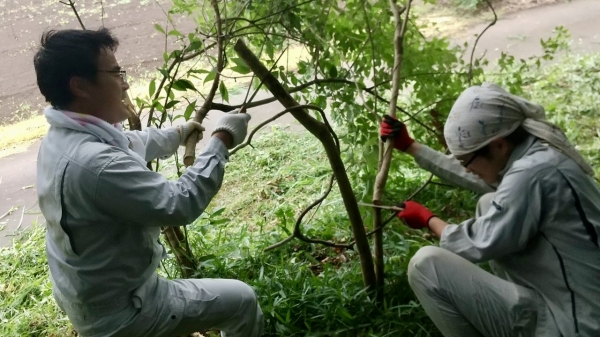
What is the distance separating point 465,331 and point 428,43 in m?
1.40

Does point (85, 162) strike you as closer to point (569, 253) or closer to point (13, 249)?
point (569, 253)

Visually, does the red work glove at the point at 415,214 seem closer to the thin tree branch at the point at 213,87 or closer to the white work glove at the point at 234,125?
the white work glove at the point at 234,125

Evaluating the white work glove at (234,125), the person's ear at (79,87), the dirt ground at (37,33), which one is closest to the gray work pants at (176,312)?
the white work glove at (234,125)

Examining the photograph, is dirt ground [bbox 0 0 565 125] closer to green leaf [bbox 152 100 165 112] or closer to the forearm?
green leaf [bbox 152 100 165 112]

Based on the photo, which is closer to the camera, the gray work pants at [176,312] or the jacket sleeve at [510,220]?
the jacket sleeve at [510,220]

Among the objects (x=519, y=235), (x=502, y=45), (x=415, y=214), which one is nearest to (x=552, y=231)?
(x=519, y=235)

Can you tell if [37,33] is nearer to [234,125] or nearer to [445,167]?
[234,125]

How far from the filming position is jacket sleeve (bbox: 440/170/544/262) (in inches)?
60.4

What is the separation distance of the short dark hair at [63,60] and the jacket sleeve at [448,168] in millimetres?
1260

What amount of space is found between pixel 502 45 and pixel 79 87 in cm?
526

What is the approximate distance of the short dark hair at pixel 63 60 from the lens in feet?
5.21

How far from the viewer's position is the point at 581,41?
5.54 meters

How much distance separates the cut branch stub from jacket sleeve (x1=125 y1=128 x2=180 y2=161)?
44cm

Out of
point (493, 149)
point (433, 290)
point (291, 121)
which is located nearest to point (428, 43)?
point (493, 149)
